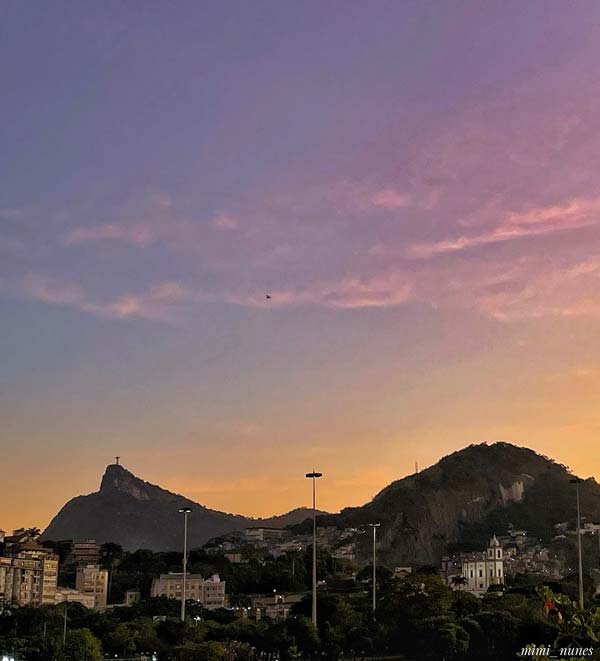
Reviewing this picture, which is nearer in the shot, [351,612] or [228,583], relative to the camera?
[351,612]

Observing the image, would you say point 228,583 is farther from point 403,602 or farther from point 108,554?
point 403,602

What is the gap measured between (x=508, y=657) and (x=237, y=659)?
501 inches

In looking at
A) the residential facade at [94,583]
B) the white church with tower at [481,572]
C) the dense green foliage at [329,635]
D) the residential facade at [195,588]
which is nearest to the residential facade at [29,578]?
the residential facade at [94,583]

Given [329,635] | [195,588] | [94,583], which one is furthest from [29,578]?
[329,635]

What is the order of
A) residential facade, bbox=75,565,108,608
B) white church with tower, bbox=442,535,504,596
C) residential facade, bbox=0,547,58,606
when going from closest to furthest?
residential facade, bbox=0,547,58,606, residential facade, bbox=75,565,108,608, white church with tower, bbox=442,535,504,596

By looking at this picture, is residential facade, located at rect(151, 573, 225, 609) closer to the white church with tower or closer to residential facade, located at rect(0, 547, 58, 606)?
residential facade, located at rect(0, 547, 58, 606)

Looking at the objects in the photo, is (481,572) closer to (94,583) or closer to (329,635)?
(94,583)

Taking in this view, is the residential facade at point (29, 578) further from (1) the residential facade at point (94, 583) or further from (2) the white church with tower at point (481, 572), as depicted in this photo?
(2) the white church with tower at point (481, 572)

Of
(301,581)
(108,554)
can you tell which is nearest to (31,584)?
(108,554)

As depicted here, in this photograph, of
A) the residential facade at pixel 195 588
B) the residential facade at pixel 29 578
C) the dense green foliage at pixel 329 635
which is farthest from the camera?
the residential facade at pixel 29 578

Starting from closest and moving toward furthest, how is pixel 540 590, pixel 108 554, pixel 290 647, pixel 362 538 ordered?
pixel 540 590 → pixel 290 647 → pixel 108 554 → pixel 362 538

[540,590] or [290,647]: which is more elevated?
[540,590]

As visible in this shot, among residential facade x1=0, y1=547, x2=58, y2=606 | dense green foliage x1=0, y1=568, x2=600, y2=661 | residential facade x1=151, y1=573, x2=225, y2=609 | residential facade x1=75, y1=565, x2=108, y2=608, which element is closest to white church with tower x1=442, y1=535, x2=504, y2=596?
residential facade x1=151, y1=573, x2=225, y2=609

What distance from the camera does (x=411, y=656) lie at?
47.5 metres
